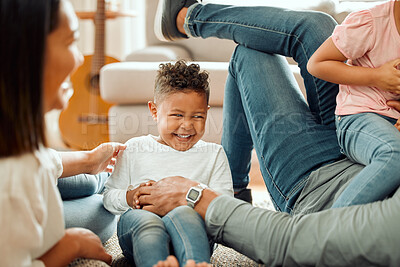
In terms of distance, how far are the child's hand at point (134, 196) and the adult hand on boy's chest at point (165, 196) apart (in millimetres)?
11

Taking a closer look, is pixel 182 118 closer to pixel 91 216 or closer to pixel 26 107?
pixel 91 216

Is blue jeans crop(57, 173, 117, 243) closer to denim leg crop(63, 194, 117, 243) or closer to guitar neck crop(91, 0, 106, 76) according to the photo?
denim leg crop(63, 194, 117, 243)

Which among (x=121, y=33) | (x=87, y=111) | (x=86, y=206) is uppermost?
(x=121, y=33)

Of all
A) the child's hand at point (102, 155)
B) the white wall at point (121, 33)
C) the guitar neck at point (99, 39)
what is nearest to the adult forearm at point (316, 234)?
the child's hand at point (102, 155)

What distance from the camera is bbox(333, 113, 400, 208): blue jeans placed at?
879 millimetres

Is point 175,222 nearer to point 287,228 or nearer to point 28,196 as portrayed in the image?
point 287,228

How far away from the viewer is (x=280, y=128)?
116 cm

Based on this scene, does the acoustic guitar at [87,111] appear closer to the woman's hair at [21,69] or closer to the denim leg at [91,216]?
the denim leg at [91,216]

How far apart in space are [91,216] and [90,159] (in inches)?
5.9

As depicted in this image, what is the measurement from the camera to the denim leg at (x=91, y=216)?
1109 mm

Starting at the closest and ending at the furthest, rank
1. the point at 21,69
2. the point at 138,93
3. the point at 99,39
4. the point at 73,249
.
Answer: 1. the point at 21,69
2. the point at 73,249
3. the point at 138,93
4. the point at 99,39

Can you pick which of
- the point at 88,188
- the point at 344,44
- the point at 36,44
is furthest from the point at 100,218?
the point at 344,44

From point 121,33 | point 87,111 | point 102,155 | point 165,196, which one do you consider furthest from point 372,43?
point 121,33

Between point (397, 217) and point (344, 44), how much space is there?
0.44m
